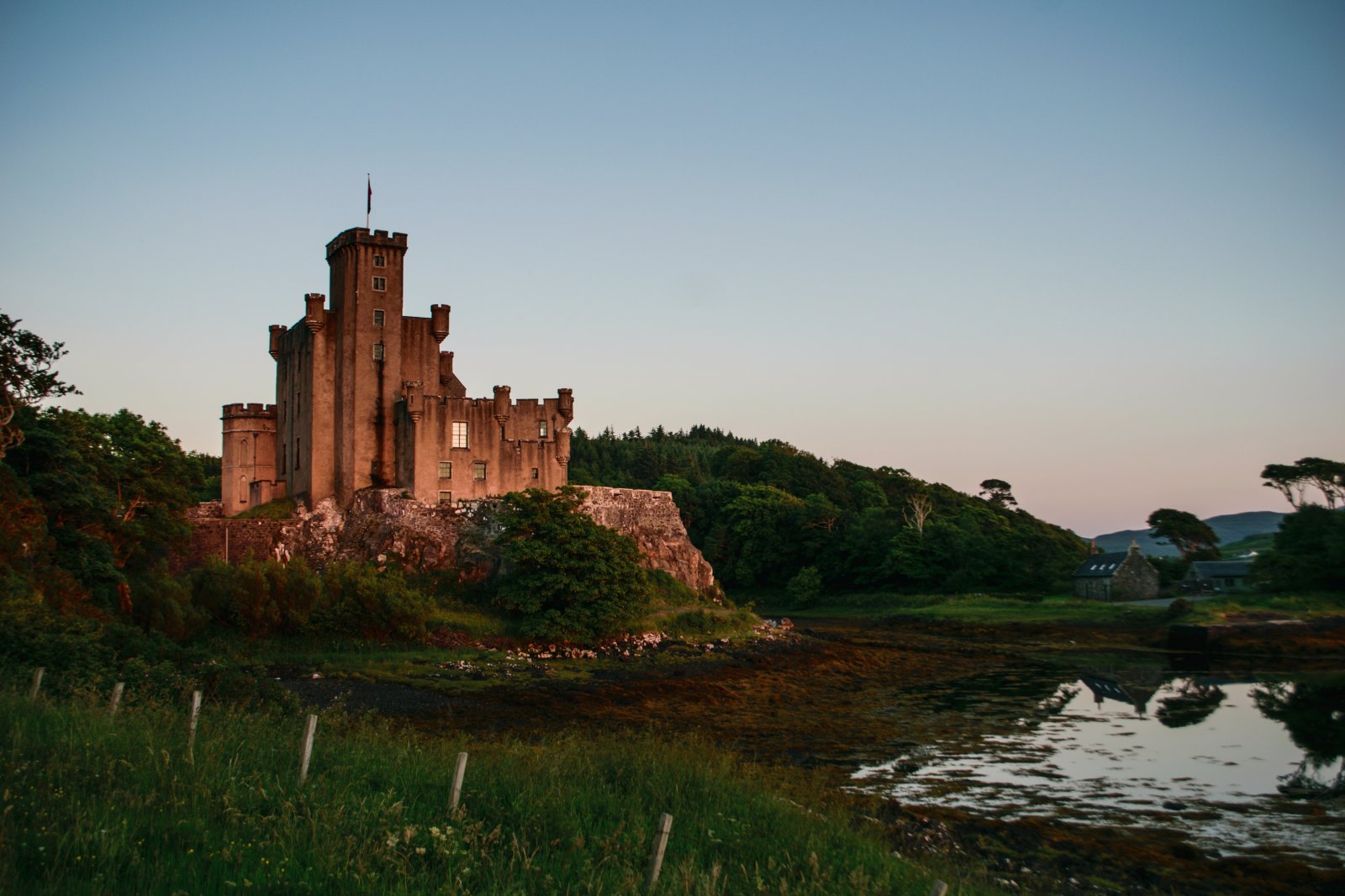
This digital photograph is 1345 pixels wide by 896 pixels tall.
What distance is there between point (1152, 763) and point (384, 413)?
115ft

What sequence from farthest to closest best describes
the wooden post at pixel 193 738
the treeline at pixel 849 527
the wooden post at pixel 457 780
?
the treeline at pixel 849 527 < the wooden post at pixel 193 738 < the wooden post at pixel 457 780

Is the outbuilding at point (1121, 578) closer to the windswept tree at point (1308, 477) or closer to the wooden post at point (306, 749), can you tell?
the windswept tree at point (1308, 477)

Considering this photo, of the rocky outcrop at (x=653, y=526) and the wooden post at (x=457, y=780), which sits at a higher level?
the rocky outcrop at (x=653, y=526)

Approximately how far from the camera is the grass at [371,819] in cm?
764

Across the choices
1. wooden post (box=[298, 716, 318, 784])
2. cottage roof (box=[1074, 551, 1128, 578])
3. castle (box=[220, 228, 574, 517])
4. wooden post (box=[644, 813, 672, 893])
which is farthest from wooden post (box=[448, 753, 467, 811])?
cottage roof (box=[1074, 551, 1128, 578])

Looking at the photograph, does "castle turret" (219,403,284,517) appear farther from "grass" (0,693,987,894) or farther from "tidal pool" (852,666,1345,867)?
"grass" (0,693,987,894)

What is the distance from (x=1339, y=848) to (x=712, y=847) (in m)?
12.0

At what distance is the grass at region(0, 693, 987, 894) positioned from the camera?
25.1 ft

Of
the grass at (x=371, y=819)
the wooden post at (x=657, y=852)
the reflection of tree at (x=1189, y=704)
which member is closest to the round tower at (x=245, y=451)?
the grass at (x=371, y=819)

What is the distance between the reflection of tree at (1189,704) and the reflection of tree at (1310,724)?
52.5 inches

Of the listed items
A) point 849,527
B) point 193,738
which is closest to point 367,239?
point 193,738

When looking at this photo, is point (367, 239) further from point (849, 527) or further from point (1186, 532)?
point (1186, 532)

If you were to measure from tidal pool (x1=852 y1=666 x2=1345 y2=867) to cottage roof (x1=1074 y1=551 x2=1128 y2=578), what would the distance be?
30.1 metres

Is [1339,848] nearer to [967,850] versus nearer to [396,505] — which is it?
[967,850]
